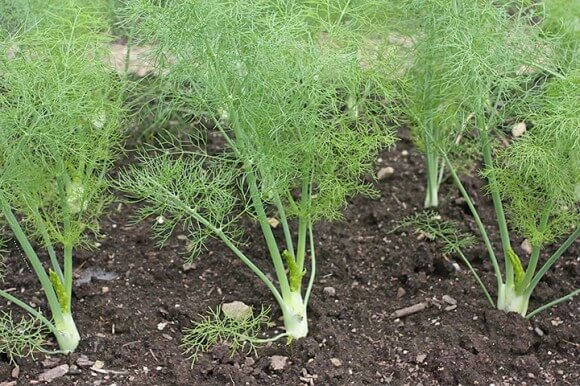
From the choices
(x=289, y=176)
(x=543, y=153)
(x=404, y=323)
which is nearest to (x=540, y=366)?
(x=404, y=323)

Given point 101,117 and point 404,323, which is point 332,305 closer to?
point 404,323

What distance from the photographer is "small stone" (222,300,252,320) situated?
3.41 metres

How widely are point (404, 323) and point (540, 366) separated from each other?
53cm

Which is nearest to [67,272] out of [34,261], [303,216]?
[34,261]

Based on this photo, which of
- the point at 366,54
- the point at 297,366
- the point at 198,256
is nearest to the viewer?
the point at 297,366

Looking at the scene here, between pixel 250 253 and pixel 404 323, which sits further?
pixel 250 253

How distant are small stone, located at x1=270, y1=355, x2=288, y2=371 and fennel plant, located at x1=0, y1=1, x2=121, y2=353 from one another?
72 cm

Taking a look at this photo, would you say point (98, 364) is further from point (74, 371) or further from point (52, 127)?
point (52, 127)

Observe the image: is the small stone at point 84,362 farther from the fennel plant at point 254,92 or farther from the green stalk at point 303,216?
the green stalk at point 303,216

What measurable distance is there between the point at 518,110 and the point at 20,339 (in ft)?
6.15

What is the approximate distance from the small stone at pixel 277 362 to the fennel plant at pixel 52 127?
28.2 inches

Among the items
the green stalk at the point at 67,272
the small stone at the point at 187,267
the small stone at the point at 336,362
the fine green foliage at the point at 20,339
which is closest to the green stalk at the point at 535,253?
the small stone at the point at 336,362

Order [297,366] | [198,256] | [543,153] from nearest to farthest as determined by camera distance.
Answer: [543,153], [297,366], [198,256]

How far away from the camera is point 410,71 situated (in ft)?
11.3
